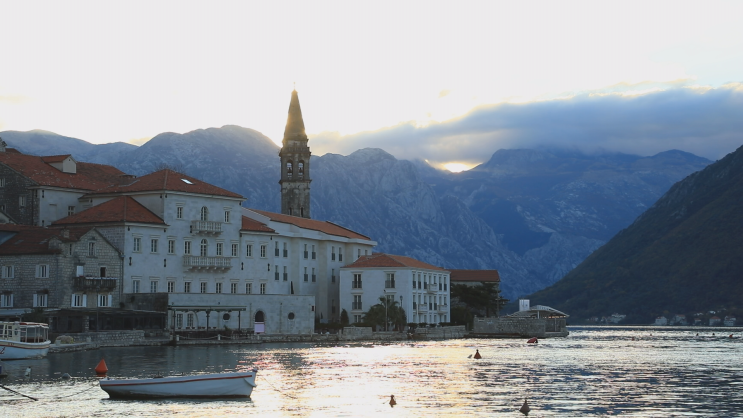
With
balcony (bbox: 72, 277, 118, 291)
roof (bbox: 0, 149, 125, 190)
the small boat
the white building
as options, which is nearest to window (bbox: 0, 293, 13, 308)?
balcony (bbox: 72, 277, 118, 291)

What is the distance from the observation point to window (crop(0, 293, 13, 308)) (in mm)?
95812

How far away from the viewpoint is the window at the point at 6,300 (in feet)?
314

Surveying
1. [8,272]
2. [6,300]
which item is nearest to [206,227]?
[8,272]

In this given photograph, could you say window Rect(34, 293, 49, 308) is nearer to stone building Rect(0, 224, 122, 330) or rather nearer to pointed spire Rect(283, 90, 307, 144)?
stone building Rect(0, 224, 122, 330)

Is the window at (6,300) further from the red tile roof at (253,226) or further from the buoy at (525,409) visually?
the buoy at (525,409)

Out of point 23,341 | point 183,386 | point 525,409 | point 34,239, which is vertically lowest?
point 525,409

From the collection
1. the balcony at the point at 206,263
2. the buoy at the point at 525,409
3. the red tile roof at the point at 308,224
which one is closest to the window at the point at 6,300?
the balcony at the point at 206,263

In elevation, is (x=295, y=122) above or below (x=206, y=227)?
above

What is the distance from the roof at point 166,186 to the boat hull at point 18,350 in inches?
1561

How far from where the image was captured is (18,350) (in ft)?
232

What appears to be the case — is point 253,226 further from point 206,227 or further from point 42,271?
point 42,271

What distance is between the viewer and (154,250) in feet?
351

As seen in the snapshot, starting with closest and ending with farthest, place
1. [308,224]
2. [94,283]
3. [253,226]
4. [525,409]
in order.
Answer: [525,409], [94,283], [253,226], [308,224]

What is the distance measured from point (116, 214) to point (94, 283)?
382 inches
